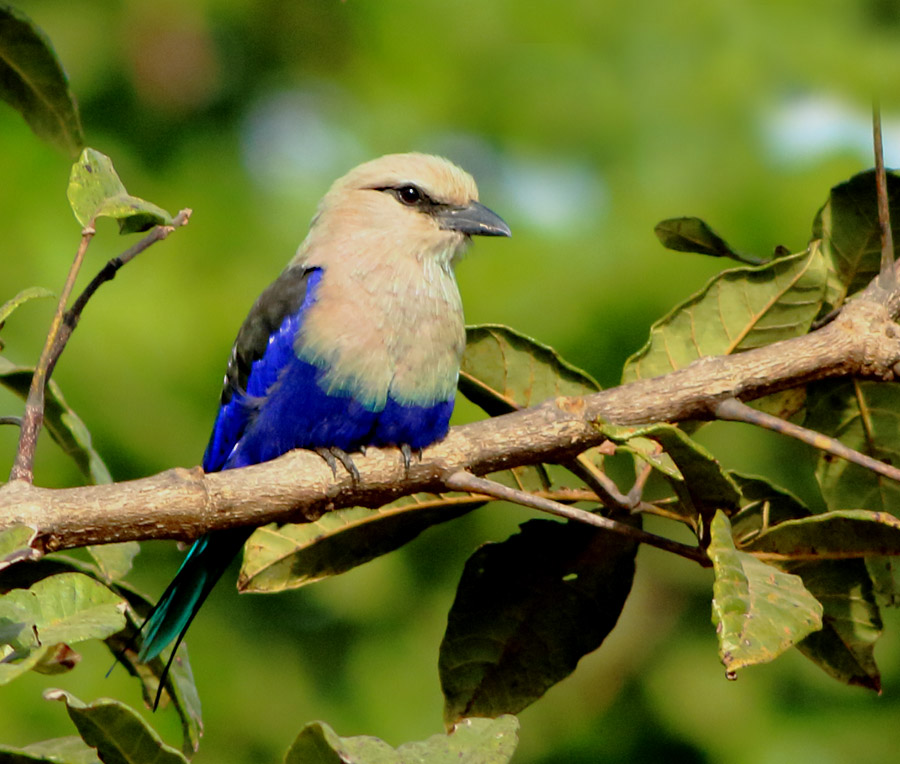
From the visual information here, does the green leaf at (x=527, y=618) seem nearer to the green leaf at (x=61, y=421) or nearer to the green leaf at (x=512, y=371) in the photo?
the green leaf at (x=512, y=371)

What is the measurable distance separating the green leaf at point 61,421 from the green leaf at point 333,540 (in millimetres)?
406

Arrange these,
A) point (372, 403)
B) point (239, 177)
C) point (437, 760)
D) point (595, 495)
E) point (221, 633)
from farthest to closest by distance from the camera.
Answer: point (239, 177), point (221, 633), point (372, 403), point (595, 495), point (437, 760)

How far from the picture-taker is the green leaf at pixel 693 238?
281 centimetres

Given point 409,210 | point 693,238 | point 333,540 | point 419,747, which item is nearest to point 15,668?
point 419,747

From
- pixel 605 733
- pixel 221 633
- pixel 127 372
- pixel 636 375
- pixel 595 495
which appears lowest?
pixel 605 733

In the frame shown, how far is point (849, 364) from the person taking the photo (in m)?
2.37

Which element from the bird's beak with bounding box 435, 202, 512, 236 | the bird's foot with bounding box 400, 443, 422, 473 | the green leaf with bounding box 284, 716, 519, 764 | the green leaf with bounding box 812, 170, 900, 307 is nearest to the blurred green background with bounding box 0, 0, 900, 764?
the bird's beak with bounding box 435, 202, 512, 236

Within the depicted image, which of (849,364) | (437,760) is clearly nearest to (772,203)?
(849,364)

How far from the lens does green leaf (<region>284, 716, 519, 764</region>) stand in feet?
5.56

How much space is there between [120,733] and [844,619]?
144cm

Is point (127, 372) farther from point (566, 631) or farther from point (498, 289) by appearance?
point (566, 631)

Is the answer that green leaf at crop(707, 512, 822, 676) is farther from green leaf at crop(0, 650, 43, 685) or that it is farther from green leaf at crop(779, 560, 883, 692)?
green leaf at crop(0, 650, 43, 685)

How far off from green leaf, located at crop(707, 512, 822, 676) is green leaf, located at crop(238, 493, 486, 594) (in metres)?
0.84

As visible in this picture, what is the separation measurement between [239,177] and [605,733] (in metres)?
3.37
